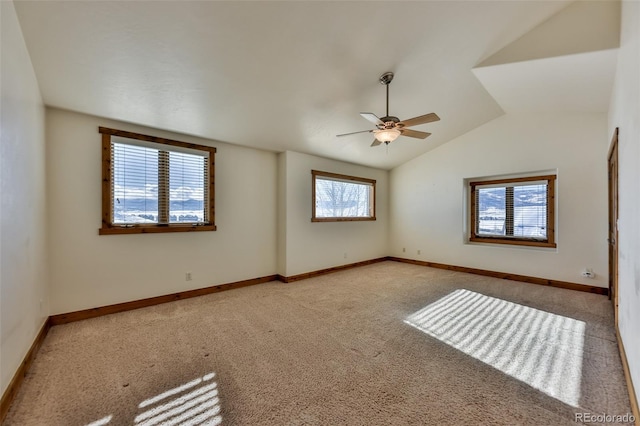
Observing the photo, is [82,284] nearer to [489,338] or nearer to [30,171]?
[30,171]

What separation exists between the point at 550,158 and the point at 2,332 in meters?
6.80

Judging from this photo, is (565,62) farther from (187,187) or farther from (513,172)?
(187,187)

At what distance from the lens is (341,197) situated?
6004 mm

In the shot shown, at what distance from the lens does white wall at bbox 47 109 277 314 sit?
3.06 metres

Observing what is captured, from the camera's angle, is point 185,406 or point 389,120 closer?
point 185,406

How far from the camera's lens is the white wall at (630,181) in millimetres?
1760

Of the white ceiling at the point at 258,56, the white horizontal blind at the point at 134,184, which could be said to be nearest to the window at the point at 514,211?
the white ceiling at the point at 258,56

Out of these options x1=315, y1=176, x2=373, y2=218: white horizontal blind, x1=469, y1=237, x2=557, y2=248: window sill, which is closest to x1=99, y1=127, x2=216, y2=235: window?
x1=315, y1=176, x2=373, y2=218: white horizontal blind

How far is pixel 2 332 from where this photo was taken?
1.71 m

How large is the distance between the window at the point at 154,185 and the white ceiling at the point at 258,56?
0.34m

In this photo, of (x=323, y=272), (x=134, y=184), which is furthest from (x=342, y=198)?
(x=134, y=184)

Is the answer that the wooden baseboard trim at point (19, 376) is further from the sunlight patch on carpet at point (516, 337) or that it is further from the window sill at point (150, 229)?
the sunlight patch on carpet at point (516, 337)

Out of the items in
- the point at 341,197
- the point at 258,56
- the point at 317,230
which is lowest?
the point at 317,230

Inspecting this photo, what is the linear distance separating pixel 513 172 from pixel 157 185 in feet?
19.6
